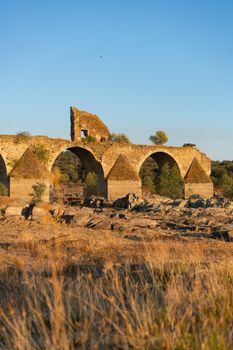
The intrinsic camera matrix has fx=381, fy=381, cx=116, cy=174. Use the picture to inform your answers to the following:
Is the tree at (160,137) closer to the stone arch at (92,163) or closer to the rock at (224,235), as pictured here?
the stone arch at (92,163)

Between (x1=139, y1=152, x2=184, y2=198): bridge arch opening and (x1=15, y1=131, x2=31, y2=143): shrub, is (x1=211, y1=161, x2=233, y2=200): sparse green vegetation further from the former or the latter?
(x1=15, y1=131, x2=31, y2=143): shrub

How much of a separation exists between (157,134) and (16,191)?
22239 millimetres

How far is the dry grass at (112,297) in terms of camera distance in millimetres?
2146

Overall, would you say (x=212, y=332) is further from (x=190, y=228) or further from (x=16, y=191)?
(x=16, y=191)

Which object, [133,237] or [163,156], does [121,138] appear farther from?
[133,237]

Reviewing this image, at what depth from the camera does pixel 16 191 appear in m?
21.0

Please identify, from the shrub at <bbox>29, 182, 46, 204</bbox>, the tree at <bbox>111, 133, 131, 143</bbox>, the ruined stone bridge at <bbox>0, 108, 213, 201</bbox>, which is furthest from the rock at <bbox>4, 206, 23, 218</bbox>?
the tree at <bbox>111, 133, 131, 143</bbox>

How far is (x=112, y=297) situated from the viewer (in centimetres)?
238

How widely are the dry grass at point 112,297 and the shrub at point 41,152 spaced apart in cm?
1542

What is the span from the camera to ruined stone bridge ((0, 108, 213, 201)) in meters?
21.5

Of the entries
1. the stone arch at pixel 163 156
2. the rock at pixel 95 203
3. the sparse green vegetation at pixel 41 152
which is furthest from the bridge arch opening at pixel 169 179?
the sparse green vegetation at pixel 41 152

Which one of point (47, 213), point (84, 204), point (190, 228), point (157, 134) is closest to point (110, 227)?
point (190, 228)

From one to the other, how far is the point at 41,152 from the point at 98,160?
4300 millimetres

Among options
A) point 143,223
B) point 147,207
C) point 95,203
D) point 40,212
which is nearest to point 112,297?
point 143,223
